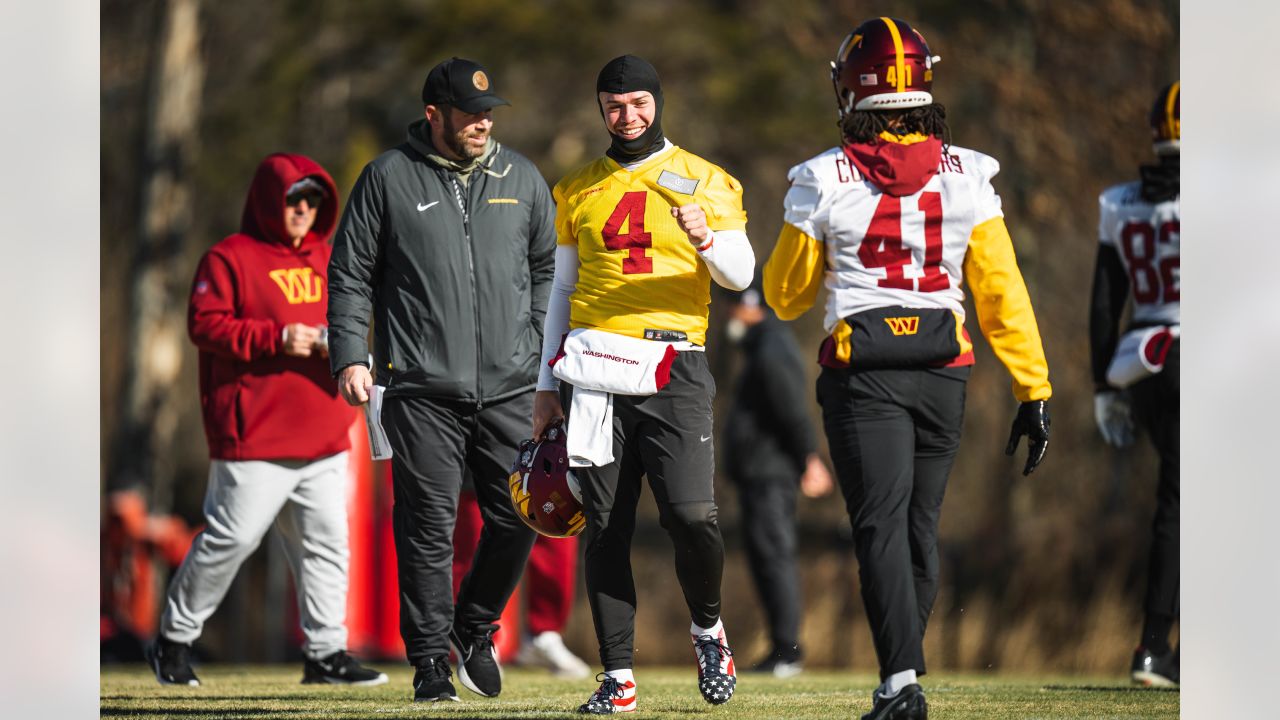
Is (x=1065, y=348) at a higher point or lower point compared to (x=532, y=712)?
higher

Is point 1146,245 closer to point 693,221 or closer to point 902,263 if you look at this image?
point 902,263

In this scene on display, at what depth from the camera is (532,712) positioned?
618cm

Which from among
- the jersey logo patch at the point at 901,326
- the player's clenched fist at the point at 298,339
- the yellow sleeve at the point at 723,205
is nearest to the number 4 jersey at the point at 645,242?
the yellow sleeve at the point at 723,205

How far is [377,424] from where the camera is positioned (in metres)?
6.76

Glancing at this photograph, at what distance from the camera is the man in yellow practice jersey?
19.5 ft

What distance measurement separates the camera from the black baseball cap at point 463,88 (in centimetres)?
662

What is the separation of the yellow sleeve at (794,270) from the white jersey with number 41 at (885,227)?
3cm

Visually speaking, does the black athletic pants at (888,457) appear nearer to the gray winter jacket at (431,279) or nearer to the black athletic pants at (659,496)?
the black athletic pants at (659,496)

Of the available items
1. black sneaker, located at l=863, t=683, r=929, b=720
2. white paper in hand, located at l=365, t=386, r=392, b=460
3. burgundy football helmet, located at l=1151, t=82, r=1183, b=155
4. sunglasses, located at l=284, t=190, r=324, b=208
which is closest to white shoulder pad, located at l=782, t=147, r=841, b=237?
black sneaker, located at l=863, t=683, r=929, b=720

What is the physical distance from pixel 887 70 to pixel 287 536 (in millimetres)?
3467
